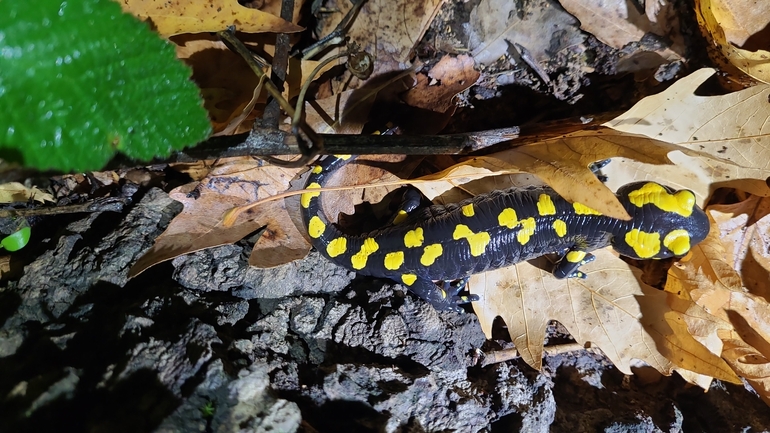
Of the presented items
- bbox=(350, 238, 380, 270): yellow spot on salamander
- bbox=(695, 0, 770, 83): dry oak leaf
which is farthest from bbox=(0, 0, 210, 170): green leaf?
bbox=(695, 0, 770, 83): dry oak leaf

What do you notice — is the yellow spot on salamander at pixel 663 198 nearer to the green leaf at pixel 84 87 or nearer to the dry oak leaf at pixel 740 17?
the dry oak leaf at pixel 740 17

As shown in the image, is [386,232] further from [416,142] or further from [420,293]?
[416,142]

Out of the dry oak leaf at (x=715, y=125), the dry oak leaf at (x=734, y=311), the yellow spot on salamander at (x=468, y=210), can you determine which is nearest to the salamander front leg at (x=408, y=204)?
the yellow spot on salamander at (x=468, y=210)

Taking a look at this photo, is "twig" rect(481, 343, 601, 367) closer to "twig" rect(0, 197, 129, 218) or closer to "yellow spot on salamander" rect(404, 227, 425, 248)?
"yellow spot on salamander" rect(404, 227, 425, 248)

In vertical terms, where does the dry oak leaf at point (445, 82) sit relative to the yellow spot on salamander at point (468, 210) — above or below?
above

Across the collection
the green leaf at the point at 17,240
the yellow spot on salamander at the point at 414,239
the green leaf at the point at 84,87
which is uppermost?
the green leaf at the point at 84,87
